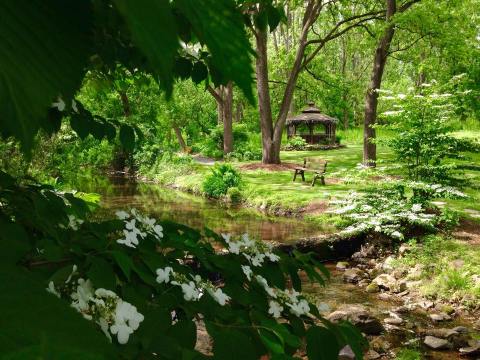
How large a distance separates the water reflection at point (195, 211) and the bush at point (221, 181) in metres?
0.50

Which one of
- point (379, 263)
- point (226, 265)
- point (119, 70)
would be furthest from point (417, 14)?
point (226, 265)

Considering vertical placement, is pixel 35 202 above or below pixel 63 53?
below

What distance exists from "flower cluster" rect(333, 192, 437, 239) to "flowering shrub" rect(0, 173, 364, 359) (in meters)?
6.60

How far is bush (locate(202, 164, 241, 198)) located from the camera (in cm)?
1443

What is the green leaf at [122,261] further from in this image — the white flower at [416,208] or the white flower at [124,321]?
the white flower at [416,208]

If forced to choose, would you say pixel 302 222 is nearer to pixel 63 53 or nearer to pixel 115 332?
pixel 115 332

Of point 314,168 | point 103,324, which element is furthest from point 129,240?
point 314,168

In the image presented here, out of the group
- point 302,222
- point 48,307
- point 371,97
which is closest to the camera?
point 48,307

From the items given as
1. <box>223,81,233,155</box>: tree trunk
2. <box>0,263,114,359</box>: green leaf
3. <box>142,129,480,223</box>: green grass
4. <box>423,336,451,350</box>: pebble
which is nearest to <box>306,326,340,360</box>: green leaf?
<box>0,263,114,359</box>: green leaf

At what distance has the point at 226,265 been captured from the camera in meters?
1.47

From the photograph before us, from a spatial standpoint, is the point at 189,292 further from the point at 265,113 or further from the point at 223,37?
the point at 265,113

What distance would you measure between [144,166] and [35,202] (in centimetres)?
1975

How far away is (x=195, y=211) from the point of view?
483 inches

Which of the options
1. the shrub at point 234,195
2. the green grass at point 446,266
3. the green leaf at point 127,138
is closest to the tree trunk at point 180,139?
the shrub at point 234,195
